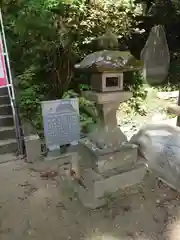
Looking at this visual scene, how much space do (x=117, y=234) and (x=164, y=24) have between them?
304 inches

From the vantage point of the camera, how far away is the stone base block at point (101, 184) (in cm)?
250

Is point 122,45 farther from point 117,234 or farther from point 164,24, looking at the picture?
point 117,234

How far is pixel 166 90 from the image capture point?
22.6ft

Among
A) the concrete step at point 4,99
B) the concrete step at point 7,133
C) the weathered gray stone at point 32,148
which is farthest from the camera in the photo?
the concrete step at point 4,99

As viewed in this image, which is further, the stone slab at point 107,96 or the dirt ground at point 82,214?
the stone slab at point 107,96

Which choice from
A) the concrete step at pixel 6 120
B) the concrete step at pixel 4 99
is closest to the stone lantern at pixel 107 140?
the concrete step at pixel 6 120

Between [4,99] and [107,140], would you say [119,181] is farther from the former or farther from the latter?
[4,99]

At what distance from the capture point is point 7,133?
4.05 m

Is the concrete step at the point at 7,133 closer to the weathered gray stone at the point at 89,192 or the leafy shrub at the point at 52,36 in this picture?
the leafy shrub at the point at 52,36

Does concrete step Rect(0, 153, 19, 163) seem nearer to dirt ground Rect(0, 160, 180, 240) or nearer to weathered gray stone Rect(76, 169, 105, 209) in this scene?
dirt ground Rect(0, 160, 180, 240)

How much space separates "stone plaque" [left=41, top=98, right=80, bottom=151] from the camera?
12.5 ft

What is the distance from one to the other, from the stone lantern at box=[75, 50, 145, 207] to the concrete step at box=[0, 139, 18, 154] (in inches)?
63.7

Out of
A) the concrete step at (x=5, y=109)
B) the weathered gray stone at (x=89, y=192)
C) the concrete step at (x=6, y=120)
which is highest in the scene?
the concrete step at (x=5, y=109)

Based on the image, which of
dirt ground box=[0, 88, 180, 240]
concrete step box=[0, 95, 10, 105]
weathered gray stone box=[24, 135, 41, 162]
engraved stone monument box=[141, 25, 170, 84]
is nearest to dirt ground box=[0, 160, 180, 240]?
dirt ground box=[0, 88, 180, 240]
